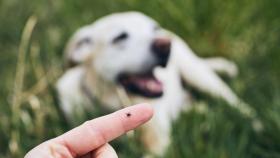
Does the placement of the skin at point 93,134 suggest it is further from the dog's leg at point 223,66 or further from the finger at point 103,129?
the dog's leg at point 223,66

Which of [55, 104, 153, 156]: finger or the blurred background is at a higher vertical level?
[55, 104, 153, 156]: finger

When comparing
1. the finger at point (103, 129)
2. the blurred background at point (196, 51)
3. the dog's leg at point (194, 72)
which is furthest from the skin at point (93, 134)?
the dog's leg at point (194, 72)

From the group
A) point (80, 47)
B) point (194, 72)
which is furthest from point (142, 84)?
point (194, 72)

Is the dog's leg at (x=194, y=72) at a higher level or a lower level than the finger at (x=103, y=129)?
lower

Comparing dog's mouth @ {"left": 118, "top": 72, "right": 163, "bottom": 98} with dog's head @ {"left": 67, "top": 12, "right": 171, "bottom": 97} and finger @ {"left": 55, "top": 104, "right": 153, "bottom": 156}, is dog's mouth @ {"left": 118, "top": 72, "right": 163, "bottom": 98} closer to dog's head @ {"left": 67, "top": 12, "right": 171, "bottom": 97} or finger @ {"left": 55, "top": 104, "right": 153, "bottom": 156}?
dog's head @ {"left": 67, "top": 12, "right": 171, "bottom": 97}

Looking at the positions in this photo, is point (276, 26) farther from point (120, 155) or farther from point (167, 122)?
point (120, 155)

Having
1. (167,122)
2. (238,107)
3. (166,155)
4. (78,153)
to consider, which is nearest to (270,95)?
(238,107)

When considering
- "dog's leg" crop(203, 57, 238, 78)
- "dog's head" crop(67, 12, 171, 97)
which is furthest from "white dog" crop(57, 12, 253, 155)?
"dog's leg" crop(203, 57, 238, 78)
